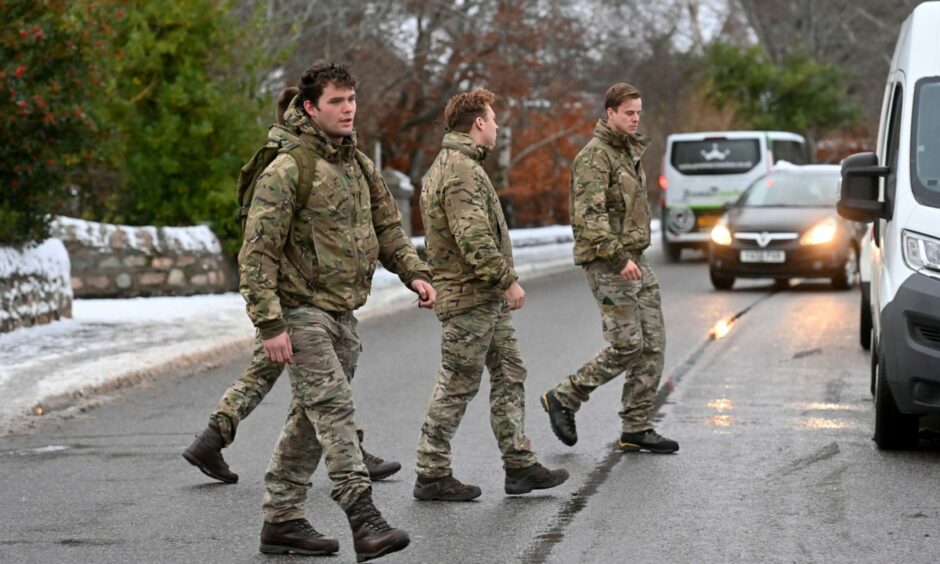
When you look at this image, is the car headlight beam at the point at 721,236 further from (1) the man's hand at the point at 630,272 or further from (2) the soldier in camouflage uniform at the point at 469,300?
(2) the soldier in camouflage uniform at the point at 469,300

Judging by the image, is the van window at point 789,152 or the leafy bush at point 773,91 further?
the leafy bush at point 773,91

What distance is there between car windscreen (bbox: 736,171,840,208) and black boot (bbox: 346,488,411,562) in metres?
15.1

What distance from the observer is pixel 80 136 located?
13.8m

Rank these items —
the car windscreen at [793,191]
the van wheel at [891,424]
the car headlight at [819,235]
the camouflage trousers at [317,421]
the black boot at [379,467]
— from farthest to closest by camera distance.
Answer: the car windscreen at [793,191] → the car headlight at [819,235] → the van wheel at [891,424] → the black boot at [379,467] → the camouflage trousers at [317,421]

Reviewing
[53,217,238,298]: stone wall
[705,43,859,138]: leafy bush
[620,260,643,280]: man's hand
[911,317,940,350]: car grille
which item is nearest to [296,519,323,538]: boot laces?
[620,260,643,280]: man's hand

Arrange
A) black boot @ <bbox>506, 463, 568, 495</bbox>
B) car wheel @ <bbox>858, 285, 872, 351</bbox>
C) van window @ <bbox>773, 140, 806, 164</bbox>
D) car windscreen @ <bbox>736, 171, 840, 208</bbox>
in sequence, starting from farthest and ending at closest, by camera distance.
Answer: van window @ <bbox>773, 140, 806, 164</bbox> → car windscreen @ <bbox>736, 171, 840, 208</bbox> → car wheel @ <bbox>858, 285, 872, 351</bbox> → black boot @ <bbox>506, 463, 568, 495</bbox>

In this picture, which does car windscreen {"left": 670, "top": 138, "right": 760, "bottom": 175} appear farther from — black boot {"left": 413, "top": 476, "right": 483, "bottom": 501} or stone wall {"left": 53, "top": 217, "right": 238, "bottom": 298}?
black boot {"left": 413, "top": 476, "right": 483, "bottom": 501}

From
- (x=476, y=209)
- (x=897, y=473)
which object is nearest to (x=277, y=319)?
(x=476, y=209)

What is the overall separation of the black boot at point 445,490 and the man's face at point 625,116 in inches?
80.7

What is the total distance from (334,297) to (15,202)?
28.5ft

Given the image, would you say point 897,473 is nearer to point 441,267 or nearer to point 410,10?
point 441,267

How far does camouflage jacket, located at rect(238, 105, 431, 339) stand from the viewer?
19.1 ft

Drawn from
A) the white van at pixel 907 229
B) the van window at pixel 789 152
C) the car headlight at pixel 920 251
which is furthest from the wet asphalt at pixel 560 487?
the van window at pixel 789 152

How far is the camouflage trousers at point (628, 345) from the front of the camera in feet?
27.0
